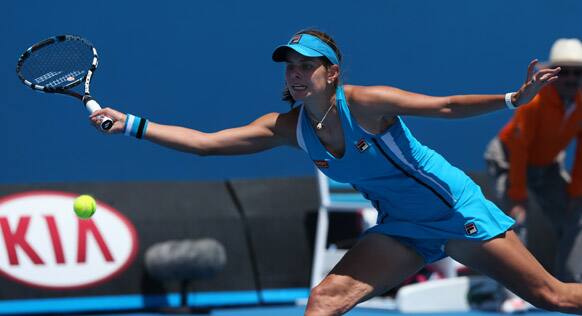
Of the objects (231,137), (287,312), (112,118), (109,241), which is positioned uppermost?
(112,118)

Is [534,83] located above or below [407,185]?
above

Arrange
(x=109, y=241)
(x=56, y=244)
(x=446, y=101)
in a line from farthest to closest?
1. (x=109, y=241)
2. (x=56, y=244)
3. (x=446, y=101)

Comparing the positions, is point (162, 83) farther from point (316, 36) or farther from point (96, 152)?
point (316, 36)

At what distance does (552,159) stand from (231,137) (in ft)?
11.4

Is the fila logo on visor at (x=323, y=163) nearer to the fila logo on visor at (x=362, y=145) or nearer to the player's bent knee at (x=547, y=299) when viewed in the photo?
the fila logo on visor at (x=362, y=145)

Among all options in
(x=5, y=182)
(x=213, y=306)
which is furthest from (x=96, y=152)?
(x=213, y=306)

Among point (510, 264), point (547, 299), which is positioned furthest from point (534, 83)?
point (547, 299)

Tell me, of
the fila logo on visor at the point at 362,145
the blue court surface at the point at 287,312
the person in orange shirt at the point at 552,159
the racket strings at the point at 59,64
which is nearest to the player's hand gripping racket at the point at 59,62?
the racket strings at the point at 59,64

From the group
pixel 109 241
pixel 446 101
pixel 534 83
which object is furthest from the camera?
pixel 109 241

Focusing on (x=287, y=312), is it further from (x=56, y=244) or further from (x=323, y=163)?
(x=323, y=163)

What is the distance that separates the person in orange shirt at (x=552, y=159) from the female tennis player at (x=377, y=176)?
2.59 metres

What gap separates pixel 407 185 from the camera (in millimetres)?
4512

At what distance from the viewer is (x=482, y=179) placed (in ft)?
27.0

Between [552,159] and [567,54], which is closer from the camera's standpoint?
[567,54]
